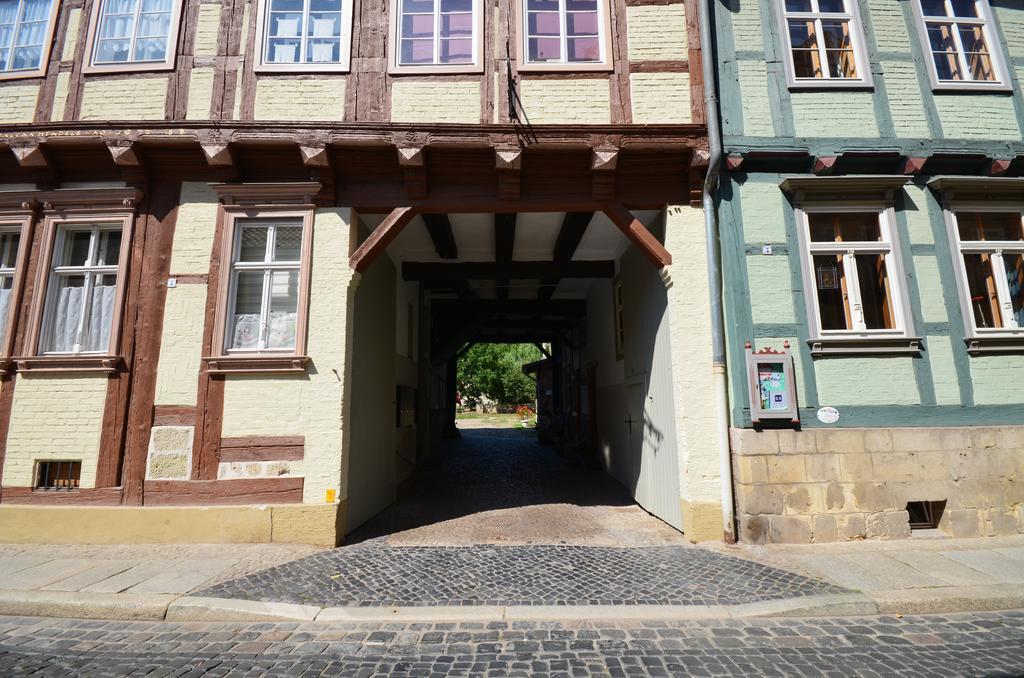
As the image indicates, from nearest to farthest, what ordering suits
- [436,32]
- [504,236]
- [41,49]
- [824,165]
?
[824,165] → [436,32] → [41,49] → [504,236]

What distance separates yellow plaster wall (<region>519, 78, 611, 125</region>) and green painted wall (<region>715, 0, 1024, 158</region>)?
1.58 m

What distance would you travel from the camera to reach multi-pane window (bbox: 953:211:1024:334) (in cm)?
595

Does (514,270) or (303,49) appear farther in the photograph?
(514,270)

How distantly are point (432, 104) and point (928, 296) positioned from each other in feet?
21.7

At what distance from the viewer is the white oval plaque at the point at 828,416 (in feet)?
18.2

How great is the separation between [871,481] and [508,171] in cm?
563

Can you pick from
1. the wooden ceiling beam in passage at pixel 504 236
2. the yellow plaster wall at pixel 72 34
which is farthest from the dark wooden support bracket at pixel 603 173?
the yellow plaster wall at pixel 72 34

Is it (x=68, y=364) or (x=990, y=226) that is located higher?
(x=990, y=226)

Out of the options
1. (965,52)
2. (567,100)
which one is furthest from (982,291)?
(567,100)

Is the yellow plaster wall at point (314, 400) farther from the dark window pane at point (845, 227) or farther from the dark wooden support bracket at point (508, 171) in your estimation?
the dark window pane at point (845, 227)

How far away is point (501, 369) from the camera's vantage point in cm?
4028

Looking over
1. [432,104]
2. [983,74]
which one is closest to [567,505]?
[432,104]

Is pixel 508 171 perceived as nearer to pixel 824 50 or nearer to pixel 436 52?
pixel 436 52

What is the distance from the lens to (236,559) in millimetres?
4961
